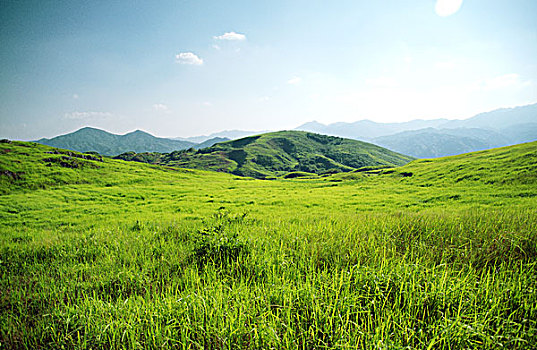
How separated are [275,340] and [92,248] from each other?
6385 mm

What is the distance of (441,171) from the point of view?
3173 centimetres

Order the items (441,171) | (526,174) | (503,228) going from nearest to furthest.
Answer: (503,228)
(526,174)
(441,171)

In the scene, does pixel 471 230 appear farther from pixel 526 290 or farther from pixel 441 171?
pixel 441 171

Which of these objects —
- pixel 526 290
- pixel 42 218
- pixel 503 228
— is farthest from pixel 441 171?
pixel 42 218

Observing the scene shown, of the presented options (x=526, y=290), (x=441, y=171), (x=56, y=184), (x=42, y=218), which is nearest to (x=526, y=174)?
(x=441, y=171)

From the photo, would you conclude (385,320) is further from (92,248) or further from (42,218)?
(42,218)

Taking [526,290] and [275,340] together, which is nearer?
[275,340]

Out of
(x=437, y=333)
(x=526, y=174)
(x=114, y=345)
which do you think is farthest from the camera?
(x=526, y=174)

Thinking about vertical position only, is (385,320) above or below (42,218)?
above

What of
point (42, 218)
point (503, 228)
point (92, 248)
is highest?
point (503, 228)

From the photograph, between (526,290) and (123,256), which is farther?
(123,256)

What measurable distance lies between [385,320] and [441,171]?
3730 centimetres

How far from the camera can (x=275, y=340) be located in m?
2.54

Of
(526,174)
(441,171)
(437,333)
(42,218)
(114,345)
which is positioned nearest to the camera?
(437,333)
